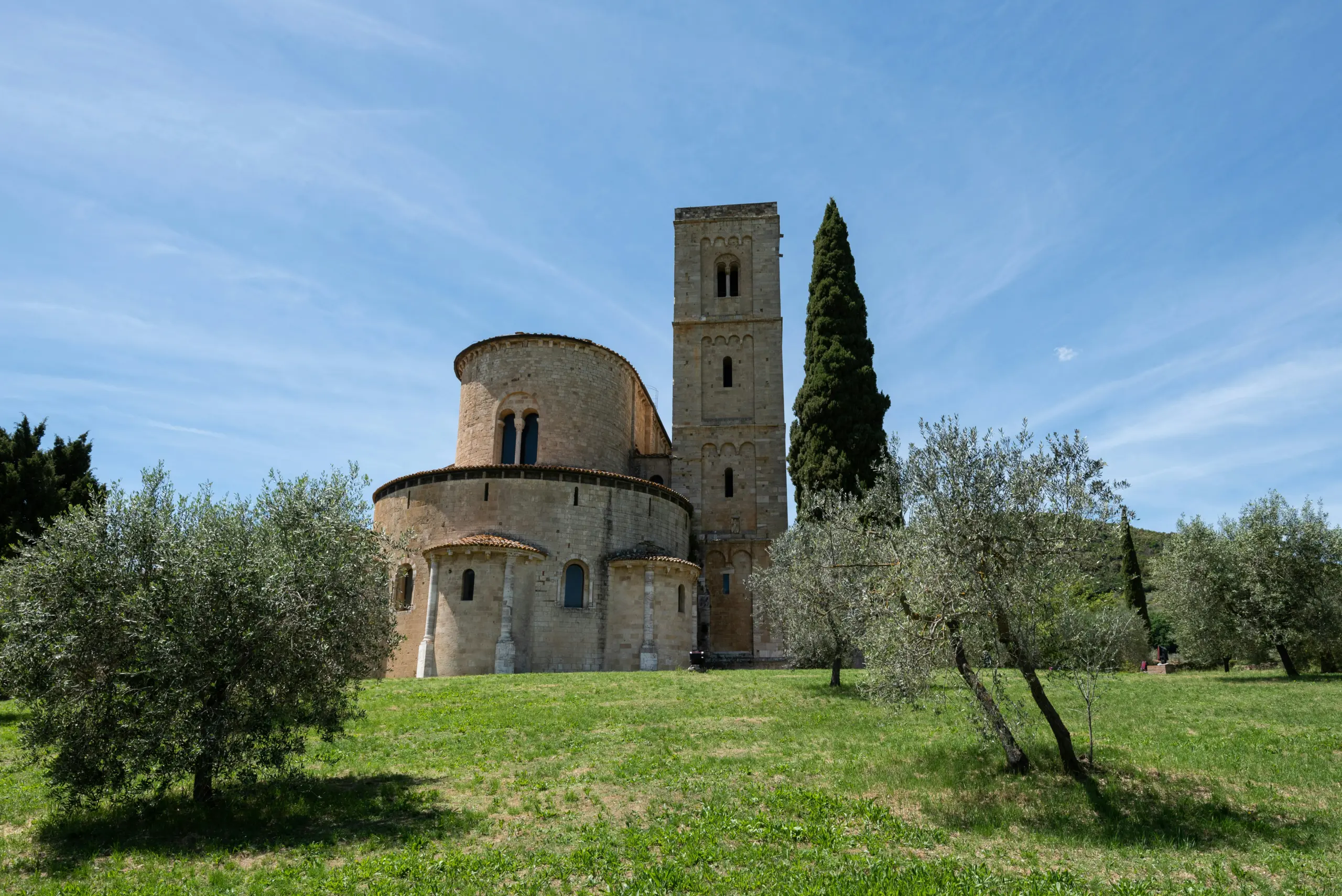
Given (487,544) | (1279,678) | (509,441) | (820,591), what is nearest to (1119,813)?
(820,591)

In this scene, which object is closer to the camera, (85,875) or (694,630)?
(85,875)

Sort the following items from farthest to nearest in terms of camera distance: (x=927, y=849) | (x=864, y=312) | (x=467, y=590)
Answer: (x=864, y=312) < (x=467, y=590) < (x=927, y=849)

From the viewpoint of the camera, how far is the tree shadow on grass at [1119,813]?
30.4ft

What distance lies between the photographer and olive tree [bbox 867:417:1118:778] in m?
10.5

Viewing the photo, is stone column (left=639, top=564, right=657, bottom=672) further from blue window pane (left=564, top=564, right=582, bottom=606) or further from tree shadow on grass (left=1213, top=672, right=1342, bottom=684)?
tree shadow on grass (left=1213, top=672, right=1342, bottom=684)

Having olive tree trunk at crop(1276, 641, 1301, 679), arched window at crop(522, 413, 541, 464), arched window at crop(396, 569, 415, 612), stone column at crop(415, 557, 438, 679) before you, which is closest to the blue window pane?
stone column at crop(415, 557, 438, 679)

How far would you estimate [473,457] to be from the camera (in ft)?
113

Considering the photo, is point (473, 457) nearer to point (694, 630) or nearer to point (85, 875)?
point (694, 630)

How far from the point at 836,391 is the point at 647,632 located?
42.1ft

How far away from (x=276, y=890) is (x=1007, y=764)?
10023 millimetres

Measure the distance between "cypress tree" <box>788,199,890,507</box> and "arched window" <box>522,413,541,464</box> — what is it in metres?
11.4

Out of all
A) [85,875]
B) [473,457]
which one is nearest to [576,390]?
[473,457]

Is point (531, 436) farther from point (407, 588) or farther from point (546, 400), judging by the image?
point (407, 588)

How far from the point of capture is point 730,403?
124 feet
